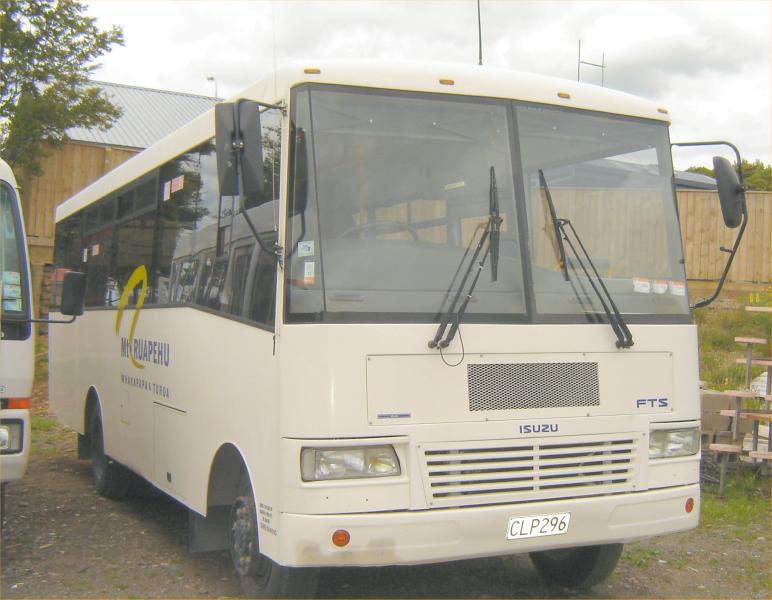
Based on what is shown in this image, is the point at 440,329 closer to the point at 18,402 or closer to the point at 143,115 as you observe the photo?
the point at 18,402

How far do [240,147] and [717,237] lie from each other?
16203mm

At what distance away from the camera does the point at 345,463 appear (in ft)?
15.5

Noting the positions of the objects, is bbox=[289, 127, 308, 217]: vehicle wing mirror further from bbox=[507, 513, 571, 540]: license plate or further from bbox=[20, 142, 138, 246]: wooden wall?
bbox=[20, 142, 138, 246]: wooden wall

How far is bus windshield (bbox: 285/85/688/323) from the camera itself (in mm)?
4914

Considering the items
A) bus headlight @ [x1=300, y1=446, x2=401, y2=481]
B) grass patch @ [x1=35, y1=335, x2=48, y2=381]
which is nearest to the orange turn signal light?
bus headlight @ [x1=300, y1=446, x2=401, y2=481]

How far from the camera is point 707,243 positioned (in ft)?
63.2

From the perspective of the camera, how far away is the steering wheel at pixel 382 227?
4.95 meters

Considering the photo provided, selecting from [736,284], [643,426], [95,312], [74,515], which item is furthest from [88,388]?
[736,284]

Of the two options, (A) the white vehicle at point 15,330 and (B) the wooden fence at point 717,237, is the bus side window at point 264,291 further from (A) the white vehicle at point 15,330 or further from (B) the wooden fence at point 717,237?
(B) the wooden fence at point 717,237

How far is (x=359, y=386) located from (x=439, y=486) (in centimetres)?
67

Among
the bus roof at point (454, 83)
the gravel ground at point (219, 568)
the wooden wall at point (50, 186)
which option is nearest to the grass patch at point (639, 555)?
the gravel ground at point (219, 568)

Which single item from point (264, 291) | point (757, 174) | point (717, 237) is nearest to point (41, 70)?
point (717, 237)

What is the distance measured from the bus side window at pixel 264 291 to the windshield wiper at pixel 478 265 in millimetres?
894

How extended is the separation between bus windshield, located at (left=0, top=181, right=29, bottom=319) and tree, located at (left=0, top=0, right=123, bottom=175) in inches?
517
